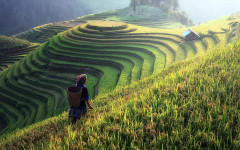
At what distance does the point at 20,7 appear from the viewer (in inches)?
4860

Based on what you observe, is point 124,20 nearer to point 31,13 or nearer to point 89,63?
point 89,63

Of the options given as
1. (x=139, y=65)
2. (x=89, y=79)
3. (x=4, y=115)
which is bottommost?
(x=4, y=115)

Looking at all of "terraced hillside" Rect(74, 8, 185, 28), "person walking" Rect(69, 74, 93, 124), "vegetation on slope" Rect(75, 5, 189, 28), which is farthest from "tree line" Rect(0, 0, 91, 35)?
"person walking" Rect(69, 74, 93, 124)

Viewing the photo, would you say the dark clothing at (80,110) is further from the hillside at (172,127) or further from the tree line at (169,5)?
the tree line at (169,5)

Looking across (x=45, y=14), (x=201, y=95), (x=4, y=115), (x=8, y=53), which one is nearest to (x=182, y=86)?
(x=201, y=95)

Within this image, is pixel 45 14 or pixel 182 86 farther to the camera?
pixel 45 14

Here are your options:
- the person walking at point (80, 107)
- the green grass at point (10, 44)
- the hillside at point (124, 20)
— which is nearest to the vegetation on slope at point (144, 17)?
the hillside at point (124, 20)

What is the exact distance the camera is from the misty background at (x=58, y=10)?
358ft

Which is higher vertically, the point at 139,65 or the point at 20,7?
the point at 20,7

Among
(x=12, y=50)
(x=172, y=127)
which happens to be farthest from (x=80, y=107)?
(x=12, y=50)

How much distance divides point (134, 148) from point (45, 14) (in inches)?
5652

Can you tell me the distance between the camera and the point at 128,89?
9.80m

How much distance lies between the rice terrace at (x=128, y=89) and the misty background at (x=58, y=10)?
286 ft

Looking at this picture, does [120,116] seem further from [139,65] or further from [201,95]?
[139,65]
